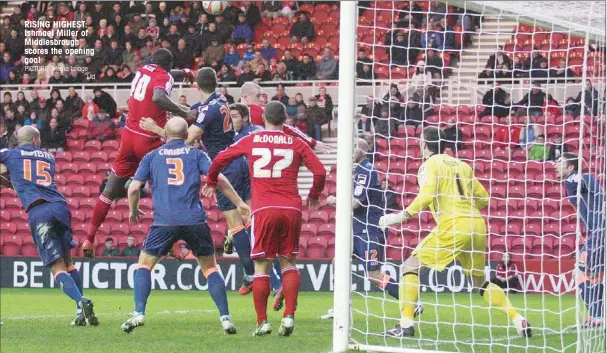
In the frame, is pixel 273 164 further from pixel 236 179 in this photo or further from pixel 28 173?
pixel 28 173

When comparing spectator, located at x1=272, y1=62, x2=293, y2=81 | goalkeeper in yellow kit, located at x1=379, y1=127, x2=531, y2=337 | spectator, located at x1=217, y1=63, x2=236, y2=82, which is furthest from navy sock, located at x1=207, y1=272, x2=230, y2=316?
spectator, located at x1=217, y1=63, x2=236, y2=82

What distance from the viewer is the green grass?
8125 mm

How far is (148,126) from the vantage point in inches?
410

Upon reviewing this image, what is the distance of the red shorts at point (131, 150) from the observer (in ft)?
35.1

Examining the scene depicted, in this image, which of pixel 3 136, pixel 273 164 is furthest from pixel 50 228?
pixel 3 136

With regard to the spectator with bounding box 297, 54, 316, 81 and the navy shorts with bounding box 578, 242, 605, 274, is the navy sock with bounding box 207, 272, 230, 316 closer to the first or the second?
the navy shorts with bounding box 578, 242, 605, 274

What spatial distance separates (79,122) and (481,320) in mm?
12407

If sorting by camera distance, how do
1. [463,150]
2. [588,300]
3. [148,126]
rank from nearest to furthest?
[588,300], [148,126], [463,150]

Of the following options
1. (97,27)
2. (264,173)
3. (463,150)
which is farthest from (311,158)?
(97,27)

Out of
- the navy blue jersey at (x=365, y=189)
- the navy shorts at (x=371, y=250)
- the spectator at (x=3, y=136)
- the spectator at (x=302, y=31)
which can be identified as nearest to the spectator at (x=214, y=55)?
the spectator at (x=302, y=31)

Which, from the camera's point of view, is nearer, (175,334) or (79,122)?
(175,334)

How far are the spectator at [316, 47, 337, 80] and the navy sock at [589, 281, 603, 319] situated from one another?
36.2 feet

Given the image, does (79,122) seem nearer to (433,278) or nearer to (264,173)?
(433,278)

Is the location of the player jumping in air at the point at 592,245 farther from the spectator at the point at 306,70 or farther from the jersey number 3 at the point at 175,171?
the spectator at the point at 306,70
